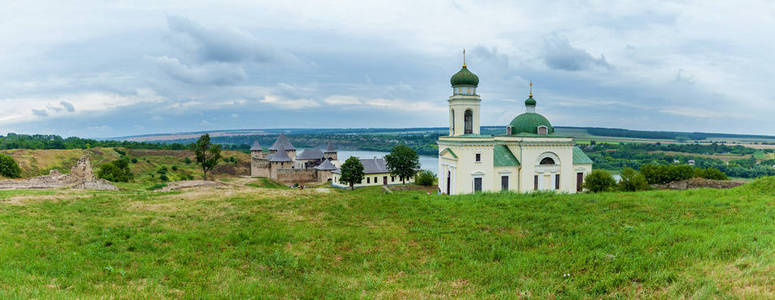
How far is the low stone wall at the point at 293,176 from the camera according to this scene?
55.6 metres

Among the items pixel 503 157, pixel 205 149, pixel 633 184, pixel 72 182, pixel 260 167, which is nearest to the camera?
pixel 72 182

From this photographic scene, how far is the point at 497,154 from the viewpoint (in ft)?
84.7

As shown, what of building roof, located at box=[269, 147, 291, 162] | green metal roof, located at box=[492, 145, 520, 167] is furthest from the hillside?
green metal roof, located at box=[492, 145, 520, 167]

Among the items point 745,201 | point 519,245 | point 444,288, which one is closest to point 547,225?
point 519,245

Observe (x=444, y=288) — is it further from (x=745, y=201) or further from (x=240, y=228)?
(x=745, y=201)

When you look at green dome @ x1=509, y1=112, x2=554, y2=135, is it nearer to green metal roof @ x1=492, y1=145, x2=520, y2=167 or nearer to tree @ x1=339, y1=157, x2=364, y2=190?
green metal roof @ x1=492, y1=145, x2=520, y2=167

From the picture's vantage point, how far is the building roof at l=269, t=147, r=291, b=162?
2256 inches

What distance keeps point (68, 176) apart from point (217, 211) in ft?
55.2

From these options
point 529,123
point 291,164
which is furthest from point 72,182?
point 291,164

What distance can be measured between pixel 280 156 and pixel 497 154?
40.4 meters

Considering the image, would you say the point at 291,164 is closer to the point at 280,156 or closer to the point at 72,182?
the point at 280,156

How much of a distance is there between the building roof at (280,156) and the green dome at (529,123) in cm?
3824

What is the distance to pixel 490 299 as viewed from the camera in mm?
5844

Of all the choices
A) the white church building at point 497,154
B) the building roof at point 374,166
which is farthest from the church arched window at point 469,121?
the building roof at point 374,166
